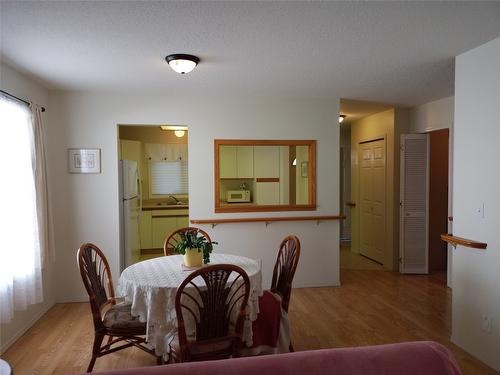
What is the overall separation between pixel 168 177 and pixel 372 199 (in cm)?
365

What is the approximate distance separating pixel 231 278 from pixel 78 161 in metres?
2.63

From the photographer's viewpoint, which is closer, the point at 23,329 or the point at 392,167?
the point at 23,329

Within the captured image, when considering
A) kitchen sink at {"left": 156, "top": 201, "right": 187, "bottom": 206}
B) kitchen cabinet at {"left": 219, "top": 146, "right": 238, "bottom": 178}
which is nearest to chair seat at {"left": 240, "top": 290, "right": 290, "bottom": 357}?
kitchen cabinet at {"left": 219, "top": 146, "right": 238, "bottom": 178}

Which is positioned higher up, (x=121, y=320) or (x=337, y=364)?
(x=337, y=364)

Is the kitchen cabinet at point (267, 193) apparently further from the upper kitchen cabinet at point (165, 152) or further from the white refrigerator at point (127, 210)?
the upper kitchen cabinet at point (165, 152)

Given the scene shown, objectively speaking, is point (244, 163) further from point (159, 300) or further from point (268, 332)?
point (159, 300)

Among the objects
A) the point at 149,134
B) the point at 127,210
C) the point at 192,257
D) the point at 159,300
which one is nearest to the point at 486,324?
the point at 192,257

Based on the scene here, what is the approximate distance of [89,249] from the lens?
253 cm

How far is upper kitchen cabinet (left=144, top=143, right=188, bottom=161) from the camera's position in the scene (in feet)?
21.1

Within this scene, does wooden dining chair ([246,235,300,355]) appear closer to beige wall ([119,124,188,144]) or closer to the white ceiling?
the white ceiling

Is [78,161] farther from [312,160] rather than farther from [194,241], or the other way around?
[312,160]

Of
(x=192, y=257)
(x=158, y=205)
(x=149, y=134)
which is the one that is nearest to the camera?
(x=192, y=257)

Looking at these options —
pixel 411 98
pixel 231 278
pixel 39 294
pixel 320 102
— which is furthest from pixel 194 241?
pixel 411 98

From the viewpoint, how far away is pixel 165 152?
21.2 feet
